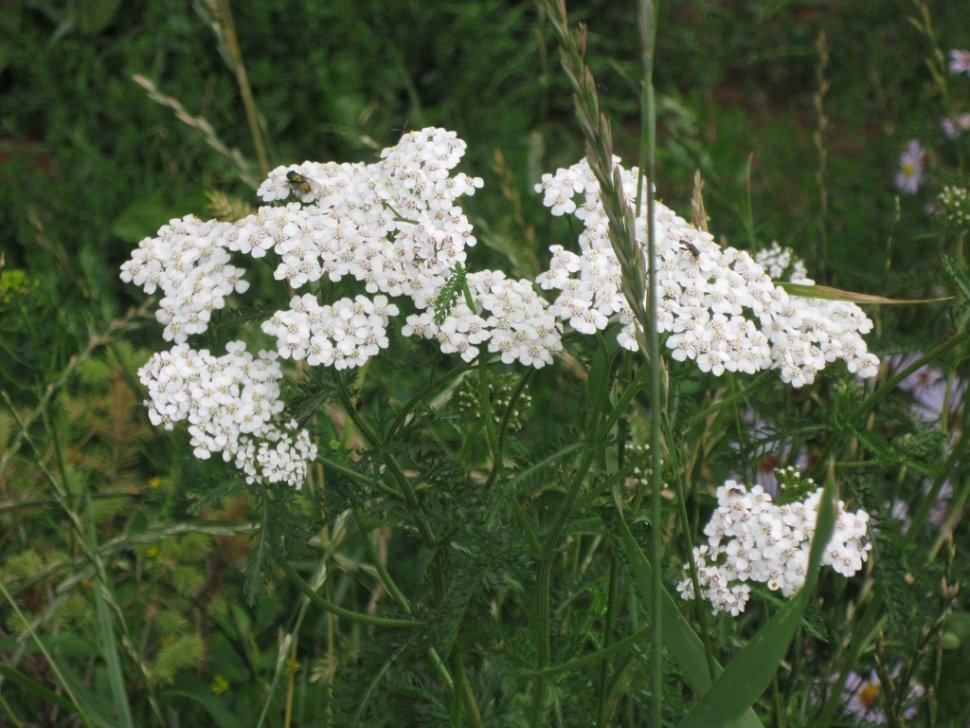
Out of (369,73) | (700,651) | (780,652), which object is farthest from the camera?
(369,73)

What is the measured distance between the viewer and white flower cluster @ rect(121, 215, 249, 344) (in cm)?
179

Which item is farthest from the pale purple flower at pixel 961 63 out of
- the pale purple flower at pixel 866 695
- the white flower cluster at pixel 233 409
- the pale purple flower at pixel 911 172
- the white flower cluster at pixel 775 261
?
the white flower cluster at pixel 233 409

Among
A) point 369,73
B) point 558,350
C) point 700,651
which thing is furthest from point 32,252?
point 700,651

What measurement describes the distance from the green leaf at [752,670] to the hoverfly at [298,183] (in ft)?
3.41

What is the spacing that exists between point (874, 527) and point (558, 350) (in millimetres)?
691

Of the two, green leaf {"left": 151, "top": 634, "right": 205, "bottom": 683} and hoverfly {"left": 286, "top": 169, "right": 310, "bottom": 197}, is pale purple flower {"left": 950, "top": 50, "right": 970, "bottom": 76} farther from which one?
green leaf {"left": 151, "top": 634, "right": 205, "bottom": 683}

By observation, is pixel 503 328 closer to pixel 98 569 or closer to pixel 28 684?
pixel 98 569

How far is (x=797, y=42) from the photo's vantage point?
550 cm

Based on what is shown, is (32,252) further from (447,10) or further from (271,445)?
(271,445)

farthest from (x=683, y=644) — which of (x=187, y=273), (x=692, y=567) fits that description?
(x=187, y=273)

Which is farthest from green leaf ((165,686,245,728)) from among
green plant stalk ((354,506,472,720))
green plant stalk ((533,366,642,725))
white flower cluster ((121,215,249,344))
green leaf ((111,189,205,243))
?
green leaf ((111,189,205,243))

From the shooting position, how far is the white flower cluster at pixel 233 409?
1709mm

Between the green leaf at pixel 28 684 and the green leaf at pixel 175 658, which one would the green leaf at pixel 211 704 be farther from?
the green leaf at pixel 28 684

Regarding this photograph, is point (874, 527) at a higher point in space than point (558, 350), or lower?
lower
